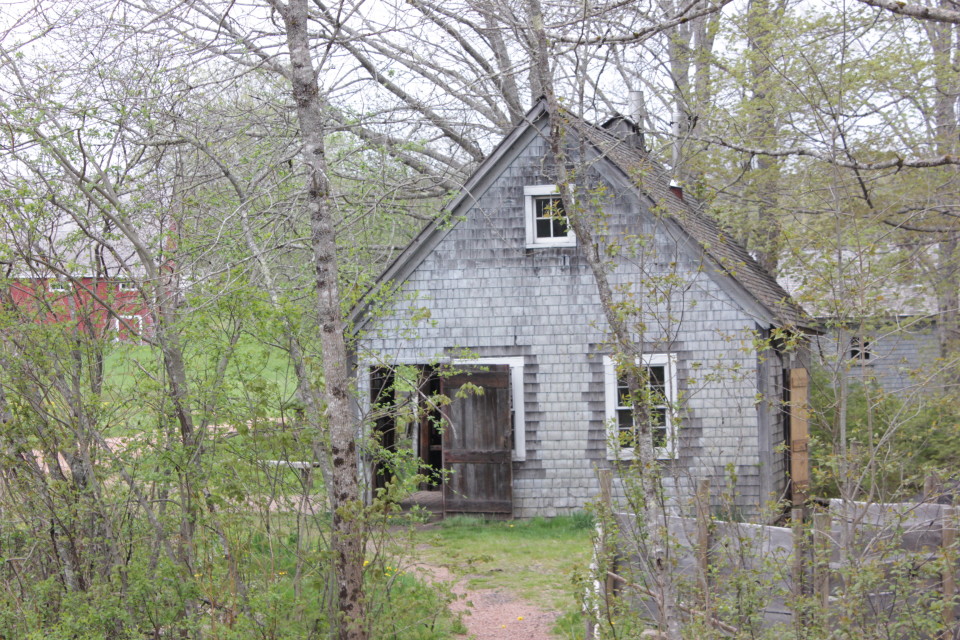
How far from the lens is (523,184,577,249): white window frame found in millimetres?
12883

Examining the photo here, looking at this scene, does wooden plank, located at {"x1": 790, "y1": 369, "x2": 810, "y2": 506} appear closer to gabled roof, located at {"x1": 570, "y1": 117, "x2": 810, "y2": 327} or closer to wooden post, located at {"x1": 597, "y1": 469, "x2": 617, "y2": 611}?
gabled roof, located at {"x1": 570, "y1": 117, "x2": 810, "y2": 327}

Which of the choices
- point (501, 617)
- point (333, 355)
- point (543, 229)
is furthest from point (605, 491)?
point (543, 229)

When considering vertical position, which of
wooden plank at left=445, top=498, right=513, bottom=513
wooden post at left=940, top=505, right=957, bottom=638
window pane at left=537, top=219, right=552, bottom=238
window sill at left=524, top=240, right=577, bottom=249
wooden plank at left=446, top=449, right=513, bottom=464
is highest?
window pane at left=537, top=219, right=552, bottom=238

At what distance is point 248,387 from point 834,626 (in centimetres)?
409

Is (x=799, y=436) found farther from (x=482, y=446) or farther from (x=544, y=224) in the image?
(x=544, y=224)

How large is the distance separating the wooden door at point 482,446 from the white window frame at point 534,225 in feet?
6.07

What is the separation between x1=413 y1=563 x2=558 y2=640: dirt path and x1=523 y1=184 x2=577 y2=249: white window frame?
17.2 feet

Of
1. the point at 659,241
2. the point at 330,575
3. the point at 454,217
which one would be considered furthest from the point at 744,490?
the point at 330,575

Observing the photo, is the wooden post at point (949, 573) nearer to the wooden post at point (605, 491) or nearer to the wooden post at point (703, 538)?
the wooden post at point (703, 538)

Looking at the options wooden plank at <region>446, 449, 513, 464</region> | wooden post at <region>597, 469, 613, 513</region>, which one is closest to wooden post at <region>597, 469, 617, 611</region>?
wooden post at <region>597, 469, 613, 513</region>

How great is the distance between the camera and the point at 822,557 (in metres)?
5.70

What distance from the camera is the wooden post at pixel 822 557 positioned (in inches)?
221

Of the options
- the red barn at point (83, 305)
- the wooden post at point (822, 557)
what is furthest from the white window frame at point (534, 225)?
the wooden post at point (822, 557)

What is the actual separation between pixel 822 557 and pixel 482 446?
760 cm
